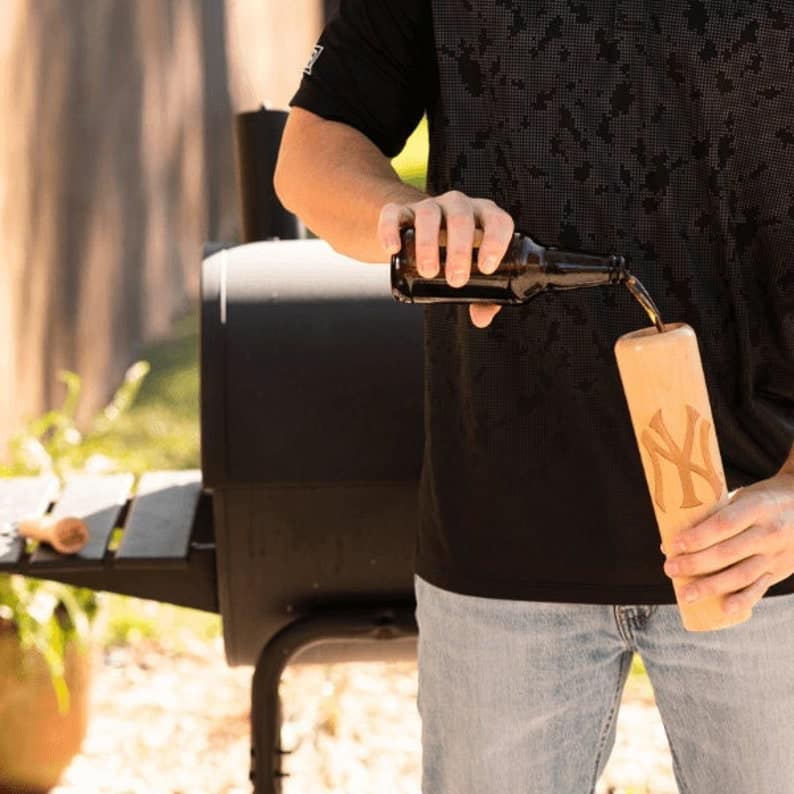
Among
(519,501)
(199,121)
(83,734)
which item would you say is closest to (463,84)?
(519,501)

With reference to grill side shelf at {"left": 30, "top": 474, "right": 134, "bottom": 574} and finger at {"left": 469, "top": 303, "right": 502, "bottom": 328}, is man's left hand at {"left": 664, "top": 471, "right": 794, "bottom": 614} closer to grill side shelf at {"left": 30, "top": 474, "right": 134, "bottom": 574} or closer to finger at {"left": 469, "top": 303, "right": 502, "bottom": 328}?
finger at {"left": 469, "top": 303, "right": 502, "bottom": 328}

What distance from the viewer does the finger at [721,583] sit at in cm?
133

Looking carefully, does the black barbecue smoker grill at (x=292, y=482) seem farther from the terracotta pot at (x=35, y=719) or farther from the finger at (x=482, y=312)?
the finger at (x=482, y=312)

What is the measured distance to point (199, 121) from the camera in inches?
307

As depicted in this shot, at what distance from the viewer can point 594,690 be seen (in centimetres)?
160

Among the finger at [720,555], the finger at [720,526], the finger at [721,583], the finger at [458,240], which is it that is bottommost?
the finger at [721,583]

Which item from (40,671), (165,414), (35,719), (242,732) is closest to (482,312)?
(40,671)

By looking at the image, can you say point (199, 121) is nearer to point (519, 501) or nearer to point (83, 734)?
point (83, 734)

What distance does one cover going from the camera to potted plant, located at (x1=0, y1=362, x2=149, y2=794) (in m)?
3.08

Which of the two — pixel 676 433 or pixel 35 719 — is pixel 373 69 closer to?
pixel 676 433

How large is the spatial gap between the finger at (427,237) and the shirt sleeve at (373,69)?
1.47ft

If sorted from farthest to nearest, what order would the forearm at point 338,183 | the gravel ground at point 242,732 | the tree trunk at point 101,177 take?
the tree trunk at point 101,177, the gravel ground at point 242,732, the forearm at point 338,183

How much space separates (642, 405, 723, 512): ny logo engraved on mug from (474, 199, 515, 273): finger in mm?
232

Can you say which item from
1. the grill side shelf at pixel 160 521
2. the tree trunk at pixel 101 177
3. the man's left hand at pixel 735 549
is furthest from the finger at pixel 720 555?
the tree trunk at pixel 101 177
